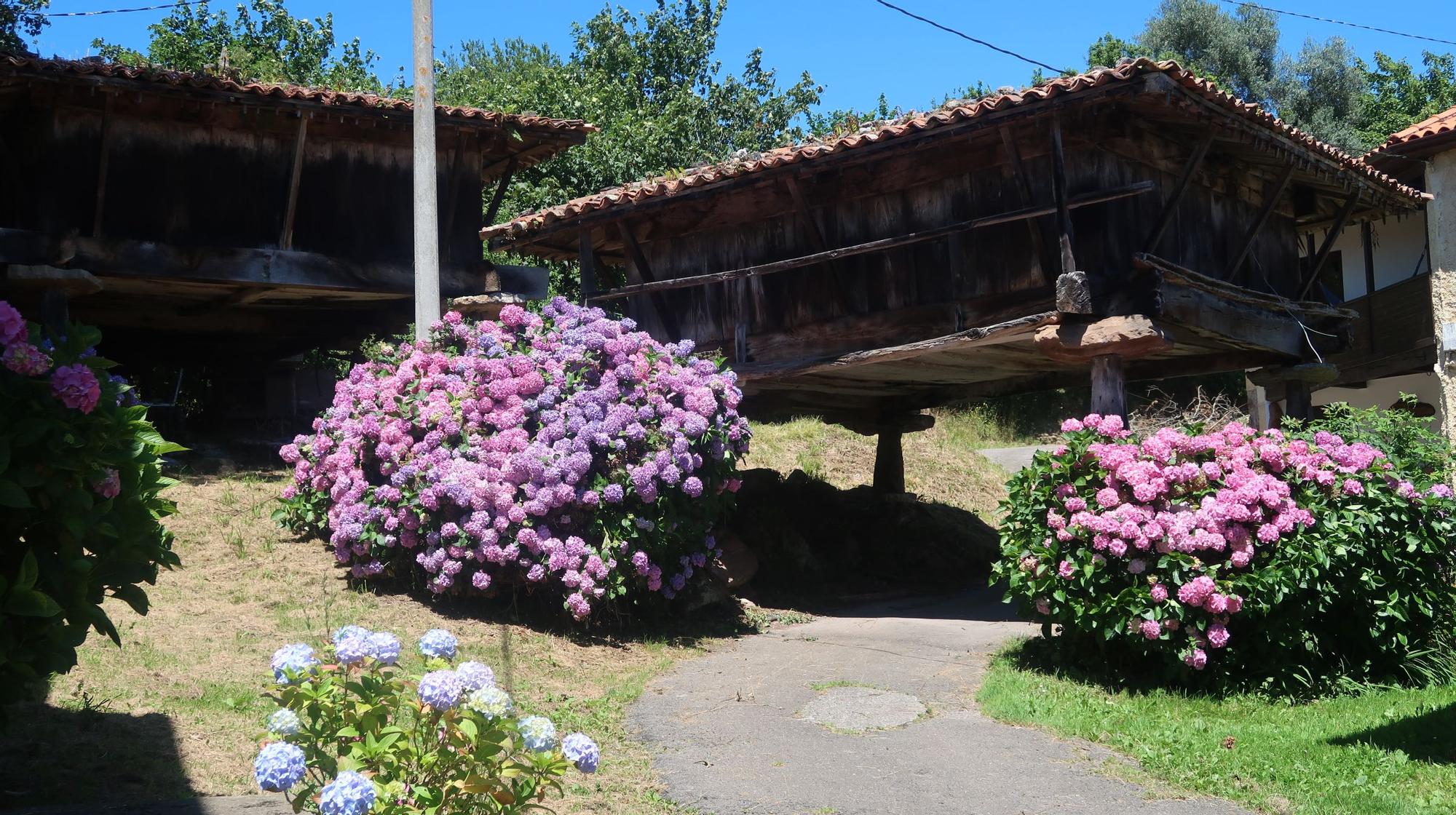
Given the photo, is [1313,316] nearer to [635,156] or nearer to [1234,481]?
[1234,481]

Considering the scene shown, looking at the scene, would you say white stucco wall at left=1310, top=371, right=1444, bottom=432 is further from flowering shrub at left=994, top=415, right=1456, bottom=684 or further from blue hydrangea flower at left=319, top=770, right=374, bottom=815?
blue hydrangea flower at left=319, top=770, right=374, bottom=815

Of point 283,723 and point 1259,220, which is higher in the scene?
point 1259,220

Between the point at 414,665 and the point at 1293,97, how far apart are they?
97.6ft

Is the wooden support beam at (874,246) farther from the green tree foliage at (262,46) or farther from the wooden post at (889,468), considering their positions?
A: the green tree foliage at (262,46)

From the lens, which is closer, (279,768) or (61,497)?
(279,768)

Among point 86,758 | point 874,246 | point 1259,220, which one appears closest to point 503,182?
point 874,246

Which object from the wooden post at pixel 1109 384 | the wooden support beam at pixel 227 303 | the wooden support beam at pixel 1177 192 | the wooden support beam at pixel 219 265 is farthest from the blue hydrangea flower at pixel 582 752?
the wooden support beam at pixel 227 303

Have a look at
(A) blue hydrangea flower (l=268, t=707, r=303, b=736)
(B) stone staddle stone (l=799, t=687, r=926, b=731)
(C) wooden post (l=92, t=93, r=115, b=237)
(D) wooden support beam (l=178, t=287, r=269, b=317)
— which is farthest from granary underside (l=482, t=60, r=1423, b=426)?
(A) blue hydrangea flower (l=268, t=707, r=303, b=736)

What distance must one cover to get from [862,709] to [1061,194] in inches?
175

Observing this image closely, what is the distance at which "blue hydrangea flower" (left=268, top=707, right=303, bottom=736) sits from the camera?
125 inches

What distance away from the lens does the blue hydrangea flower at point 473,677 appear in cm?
331

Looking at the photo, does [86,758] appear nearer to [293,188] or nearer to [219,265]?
[219,265]

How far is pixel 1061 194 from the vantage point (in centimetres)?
914

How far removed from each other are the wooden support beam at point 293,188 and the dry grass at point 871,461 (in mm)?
7646
